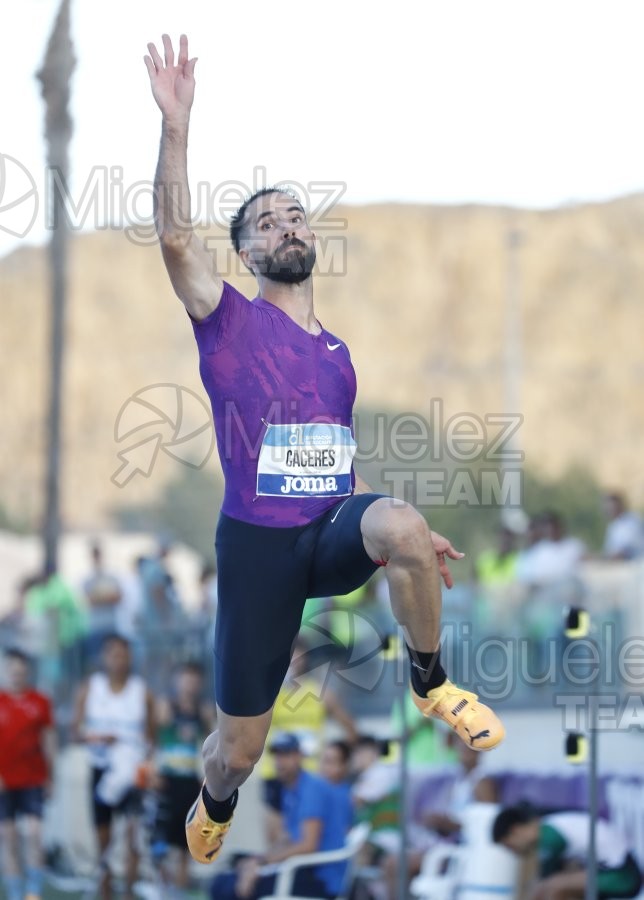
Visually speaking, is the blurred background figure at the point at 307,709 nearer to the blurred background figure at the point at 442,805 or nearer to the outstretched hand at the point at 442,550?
the blurred background figure at the point at 442,805

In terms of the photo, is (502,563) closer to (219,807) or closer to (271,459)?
(219,807)

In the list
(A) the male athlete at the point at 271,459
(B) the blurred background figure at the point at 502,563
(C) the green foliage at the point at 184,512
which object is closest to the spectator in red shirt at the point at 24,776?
(B) the blurred background figure at the point at 502,563

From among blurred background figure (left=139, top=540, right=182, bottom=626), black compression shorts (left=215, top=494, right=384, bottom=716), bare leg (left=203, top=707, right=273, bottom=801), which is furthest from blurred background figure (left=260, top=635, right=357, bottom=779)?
black compression shorts (left=215, top=494, right=384, bottom=716)

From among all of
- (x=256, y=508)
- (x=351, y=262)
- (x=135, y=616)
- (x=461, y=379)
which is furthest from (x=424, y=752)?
(x=351, y=262)

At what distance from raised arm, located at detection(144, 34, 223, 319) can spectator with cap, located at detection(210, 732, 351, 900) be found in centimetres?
455

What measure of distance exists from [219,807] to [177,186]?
2554mm

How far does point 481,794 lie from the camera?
29.3 ft

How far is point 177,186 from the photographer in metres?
5.29

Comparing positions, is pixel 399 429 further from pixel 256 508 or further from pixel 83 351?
pixel 83 351

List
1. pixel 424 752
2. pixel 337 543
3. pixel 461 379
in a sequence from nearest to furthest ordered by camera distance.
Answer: pixel 337 543
pixel 424 752
pixel 461 379

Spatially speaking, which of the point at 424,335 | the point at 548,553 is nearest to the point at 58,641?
the point at 548,553

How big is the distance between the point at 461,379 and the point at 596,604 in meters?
51.2

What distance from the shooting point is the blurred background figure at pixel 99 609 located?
12289mm

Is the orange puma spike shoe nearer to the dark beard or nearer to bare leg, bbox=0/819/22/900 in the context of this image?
the dark beard
